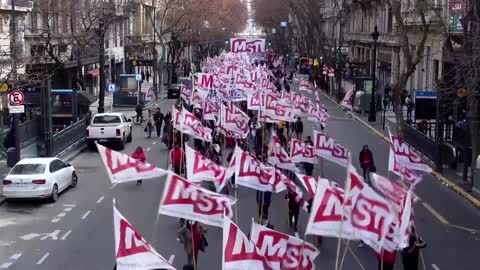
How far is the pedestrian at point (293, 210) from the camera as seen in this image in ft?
59.1

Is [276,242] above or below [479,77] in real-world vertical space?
below

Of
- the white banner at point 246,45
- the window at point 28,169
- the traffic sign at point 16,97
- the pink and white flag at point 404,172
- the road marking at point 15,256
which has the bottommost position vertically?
the road marking at point 15,256

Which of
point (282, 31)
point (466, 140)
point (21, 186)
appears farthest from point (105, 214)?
point (282, 31)

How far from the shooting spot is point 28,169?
22.5 meters

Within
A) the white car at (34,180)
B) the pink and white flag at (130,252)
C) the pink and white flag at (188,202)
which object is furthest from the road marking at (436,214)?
the pink and white flag at (130,252)

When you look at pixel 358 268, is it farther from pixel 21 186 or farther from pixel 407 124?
pixel 407 124

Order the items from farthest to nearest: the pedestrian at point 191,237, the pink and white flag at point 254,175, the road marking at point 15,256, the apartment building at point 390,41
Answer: the apartment building at point 390,41, the pink and white flag at point 254,175, the road marking at point 15,256, the pedestrian at point 191,237

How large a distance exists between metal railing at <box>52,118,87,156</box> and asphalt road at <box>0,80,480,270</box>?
12.5 feet

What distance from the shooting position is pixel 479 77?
71.7ft

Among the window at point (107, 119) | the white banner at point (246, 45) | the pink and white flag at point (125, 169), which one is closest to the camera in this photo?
the pink and white flag at point (125, 169)

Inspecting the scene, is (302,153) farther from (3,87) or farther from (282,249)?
(3,87)

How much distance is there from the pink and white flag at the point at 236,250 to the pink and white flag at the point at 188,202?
212 centimetres

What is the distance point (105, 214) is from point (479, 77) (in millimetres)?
11142

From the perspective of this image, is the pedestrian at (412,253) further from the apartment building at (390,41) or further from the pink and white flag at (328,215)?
the apartment building at (390,41)
